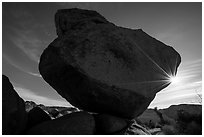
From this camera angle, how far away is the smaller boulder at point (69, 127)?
597 centimetres

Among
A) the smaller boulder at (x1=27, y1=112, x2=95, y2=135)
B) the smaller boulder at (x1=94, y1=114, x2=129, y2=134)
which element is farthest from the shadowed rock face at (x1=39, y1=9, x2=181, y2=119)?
the smaller boulder at (x1=27, y1=112, x2=95, y2=135)

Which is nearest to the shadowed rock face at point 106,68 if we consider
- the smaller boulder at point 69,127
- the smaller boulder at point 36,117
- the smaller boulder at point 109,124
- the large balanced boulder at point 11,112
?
the smaller boulder at point 109,124

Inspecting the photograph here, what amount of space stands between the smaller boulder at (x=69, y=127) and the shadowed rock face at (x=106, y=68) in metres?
0.82

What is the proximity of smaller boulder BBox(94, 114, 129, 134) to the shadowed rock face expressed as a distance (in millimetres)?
295

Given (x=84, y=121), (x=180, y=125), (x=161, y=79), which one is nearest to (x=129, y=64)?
(x=161, y=79)

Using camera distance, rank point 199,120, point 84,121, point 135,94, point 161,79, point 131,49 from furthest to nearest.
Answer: point 199,120 < point 161,79 < point 131,49 < point 135,94 < point 84,121

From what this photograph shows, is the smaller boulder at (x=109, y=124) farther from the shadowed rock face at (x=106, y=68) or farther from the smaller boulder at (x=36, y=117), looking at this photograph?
the smaller boulder at (x=36, y=117)

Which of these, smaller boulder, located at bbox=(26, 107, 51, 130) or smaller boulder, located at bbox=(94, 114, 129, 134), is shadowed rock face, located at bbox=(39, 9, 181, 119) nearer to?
smaller boulder, located at bbox=(94, 114, 129, 134)

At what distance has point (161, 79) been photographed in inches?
318

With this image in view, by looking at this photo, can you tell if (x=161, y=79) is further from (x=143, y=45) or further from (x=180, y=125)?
(x=180, y=125)

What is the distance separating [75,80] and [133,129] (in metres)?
3.07

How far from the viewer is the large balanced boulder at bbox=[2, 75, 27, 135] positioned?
610 cm

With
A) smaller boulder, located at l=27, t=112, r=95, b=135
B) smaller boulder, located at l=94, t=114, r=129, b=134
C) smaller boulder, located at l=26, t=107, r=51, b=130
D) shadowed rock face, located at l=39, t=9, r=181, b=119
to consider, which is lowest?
smaller boulder, located at l=26, t=107, r=51, b=130

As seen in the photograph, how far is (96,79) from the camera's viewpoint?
647cm
